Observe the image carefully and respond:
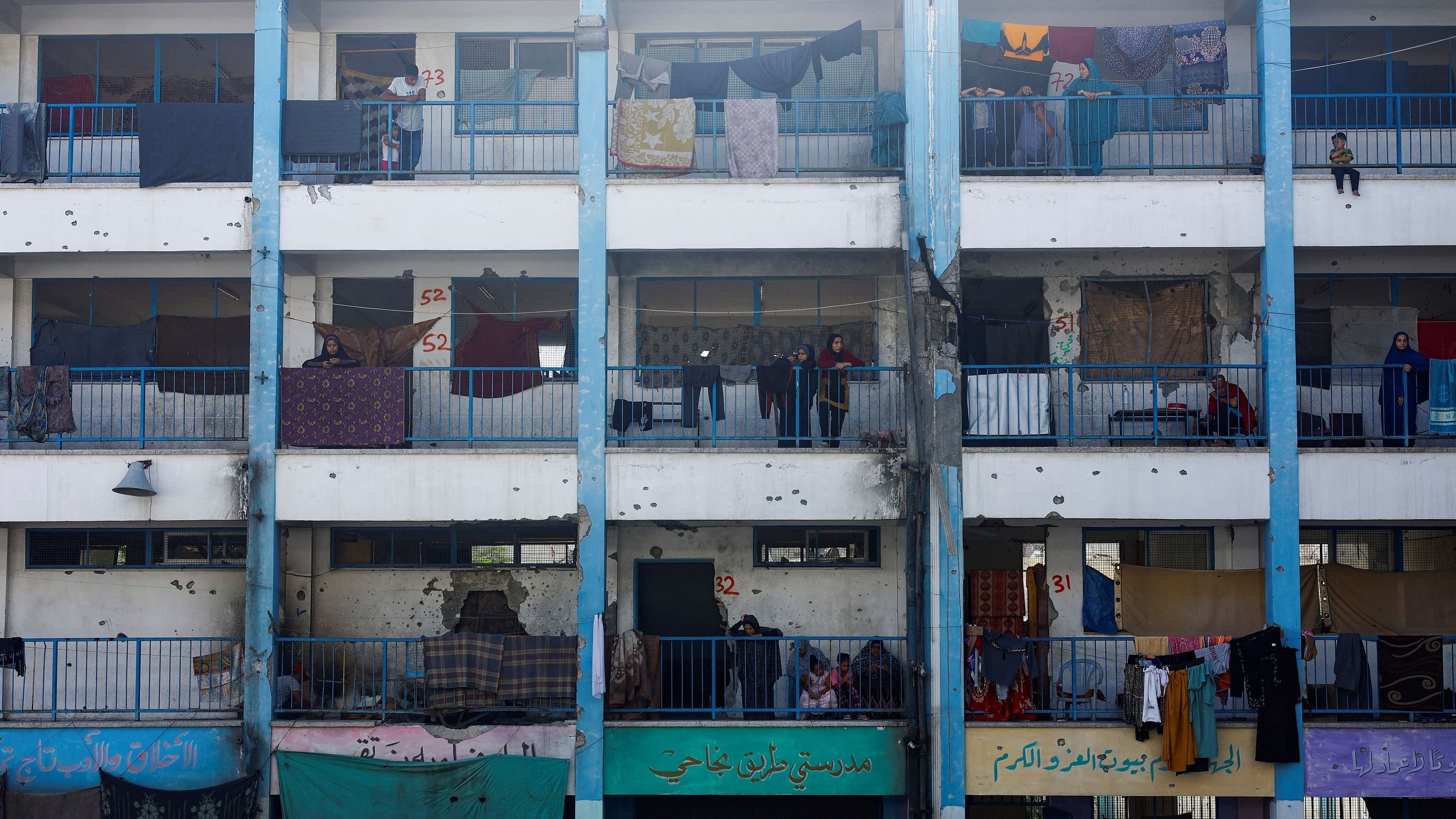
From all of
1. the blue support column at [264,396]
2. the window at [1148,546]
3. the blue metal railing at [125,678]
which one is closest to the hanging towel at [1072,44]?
the window at [1148,546]

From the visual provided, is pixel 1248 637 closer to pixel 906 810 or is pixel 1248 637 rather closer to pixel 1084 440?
pixel 1084 440

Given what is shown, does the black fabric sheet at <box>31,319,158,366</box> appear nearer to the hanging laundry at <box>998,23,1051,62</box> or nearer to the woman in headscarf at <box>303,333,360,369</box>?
the woman in headscarf at <box>303,333,360,369</box>

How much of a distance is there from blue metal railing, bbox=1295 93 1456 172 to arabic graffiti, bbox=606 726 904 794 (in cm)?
883

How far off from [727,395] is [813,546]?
2215 millimetres

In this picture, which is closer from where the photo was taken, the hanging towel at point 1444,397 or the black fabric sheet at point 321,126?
the hanging towel at point 1444,397

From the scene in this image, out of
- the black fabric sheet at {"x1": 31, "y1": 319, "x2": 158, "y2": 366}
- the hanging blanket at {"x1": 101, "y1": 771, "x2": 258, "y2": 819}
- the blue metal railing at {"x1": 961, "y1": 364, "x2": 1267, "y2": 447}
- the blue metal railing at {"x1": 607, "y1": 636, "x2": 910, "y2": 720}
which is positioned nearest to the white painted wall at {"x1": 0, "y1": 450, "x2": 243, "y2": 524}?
the black fabric sheet at {"x1": 31, "y1": 319, "x2": 158, "y2": 366}

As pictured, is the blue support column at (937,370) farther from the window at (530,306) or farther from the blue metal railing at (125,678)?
the blue metal railing at (125,678)

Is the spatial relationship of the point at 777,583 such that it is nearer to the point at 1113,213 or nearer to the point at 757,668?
the point at 757,668

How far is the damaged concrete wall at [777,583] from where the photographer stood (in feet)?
42.4

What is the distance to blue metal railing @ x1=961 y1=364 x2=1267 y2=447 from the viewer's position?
11.5m

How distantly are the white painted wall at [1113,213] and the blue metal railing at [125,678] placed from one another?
1001 cm

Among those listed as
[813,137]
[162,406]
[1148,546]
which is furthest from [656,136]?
[1148,546]

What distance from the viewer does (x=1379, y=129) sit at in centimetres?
1233

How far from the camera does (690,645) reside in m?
12.5
